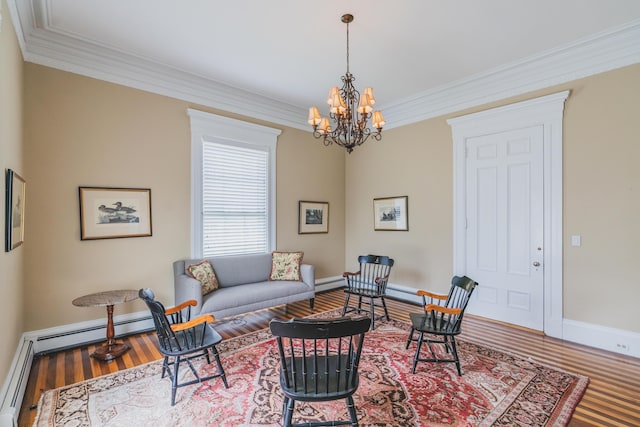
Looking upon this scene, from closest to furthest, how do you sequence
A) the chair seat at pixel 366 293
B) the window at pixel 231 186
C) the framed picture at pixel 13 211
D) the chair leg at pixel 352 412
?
the chair leg at pixel 352 412
the framed picture at pixel 13 211
the chair seat at pixel 366 293
the window at pixel 231 186

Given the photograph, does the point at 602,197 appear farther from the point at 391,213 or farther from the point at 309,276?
the point at 309,276

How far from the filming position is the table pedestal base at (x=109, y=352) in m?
3.15

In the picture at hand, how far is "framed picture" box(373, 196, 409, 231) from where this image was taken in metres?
5.36

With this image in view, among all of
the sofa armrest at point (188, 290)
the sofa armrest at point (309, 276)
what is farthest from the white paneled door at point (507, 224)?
the sofa armrest at point (188, 290)

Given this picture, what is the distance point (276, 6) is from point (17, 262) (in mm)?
3331

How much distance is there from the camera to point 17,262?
2863mm

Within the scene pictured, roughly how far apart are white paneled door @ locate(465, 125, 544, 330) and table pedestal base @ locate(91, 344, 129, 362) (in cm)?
450

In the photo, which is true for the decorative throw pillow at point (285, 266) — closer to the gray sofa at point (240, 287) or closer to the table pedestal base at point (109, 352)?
the gray sofa at point (240, 287)

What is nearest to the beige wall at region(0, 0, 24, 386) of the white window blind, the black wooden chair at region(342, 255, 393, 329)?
the white window blind

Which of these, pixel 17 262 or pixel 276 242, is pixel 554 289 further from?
pixel 17 262

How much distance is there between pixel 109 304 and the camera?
3.12 m

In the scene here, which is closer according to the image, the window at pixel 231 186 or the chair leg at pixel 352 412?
the chair leg at pixel 352 412

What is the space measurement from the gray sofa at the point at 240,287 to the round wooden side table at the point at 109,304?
660 mm

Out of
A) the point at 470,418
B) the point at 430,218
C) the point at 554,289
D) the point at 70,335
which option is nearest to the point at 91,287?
the point at 70,335
